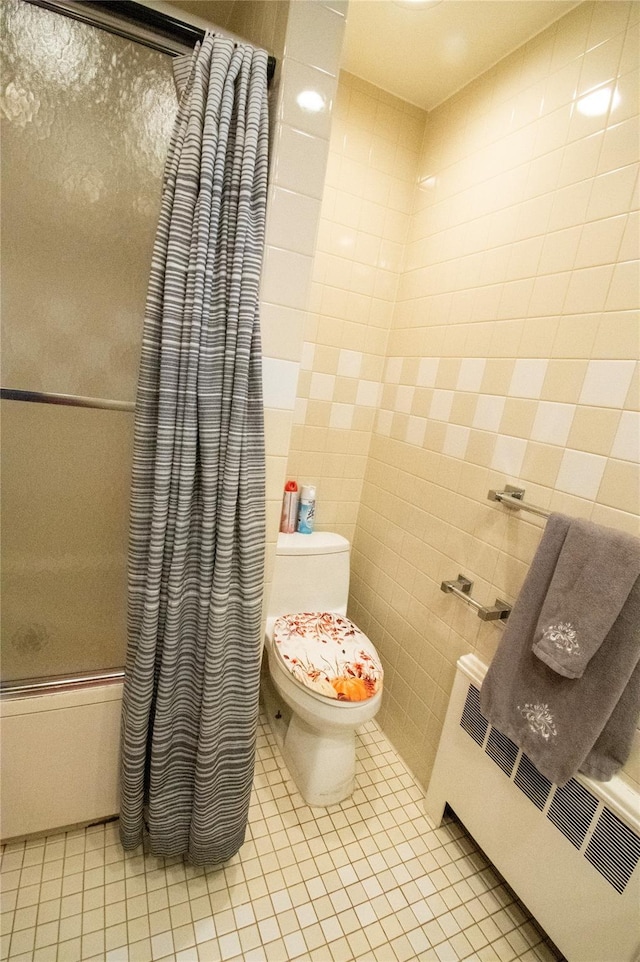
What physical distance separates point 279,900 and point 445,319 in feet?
5.96

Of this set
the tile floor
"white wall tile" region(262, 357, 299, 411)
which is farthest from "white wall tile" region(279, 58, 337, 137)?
the tile floor

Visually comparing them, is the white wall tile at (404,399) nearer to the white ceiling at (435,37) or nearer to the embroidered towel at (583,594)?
the embroidered towel at (583,594)

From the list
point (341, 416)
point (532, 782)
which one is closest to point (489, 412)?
point (341, 416)

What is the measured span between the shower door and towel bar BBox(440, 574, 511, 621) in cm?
97

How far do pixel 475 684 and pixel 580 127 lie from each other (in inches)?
59.9

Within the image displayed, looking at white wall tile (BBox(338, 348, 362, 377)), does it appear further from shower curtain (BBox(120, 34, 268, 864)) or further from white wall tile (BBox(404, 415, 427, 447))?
shower curtain (BBox(120, 34, 268, 864))

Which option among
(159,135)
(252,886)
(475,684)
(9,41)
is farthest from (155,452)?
(252,886)

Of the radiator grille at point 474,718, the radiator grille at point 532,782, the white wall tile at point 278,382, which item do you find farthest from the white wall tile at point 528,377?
the radiator grille at point 532,782

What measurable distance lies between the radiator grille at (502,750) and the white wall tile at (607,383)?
907mm

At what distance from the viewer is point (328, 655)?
1.34 m

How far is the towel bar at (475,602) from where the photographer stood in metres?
1.15

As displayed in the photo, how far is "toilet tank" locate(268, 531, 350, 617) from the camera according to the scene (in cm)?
156

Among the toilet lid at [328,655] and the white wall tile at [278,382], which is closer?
the white wall tile at [278,382]

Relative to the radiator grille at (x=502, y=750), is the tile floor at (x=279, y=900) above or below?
below
